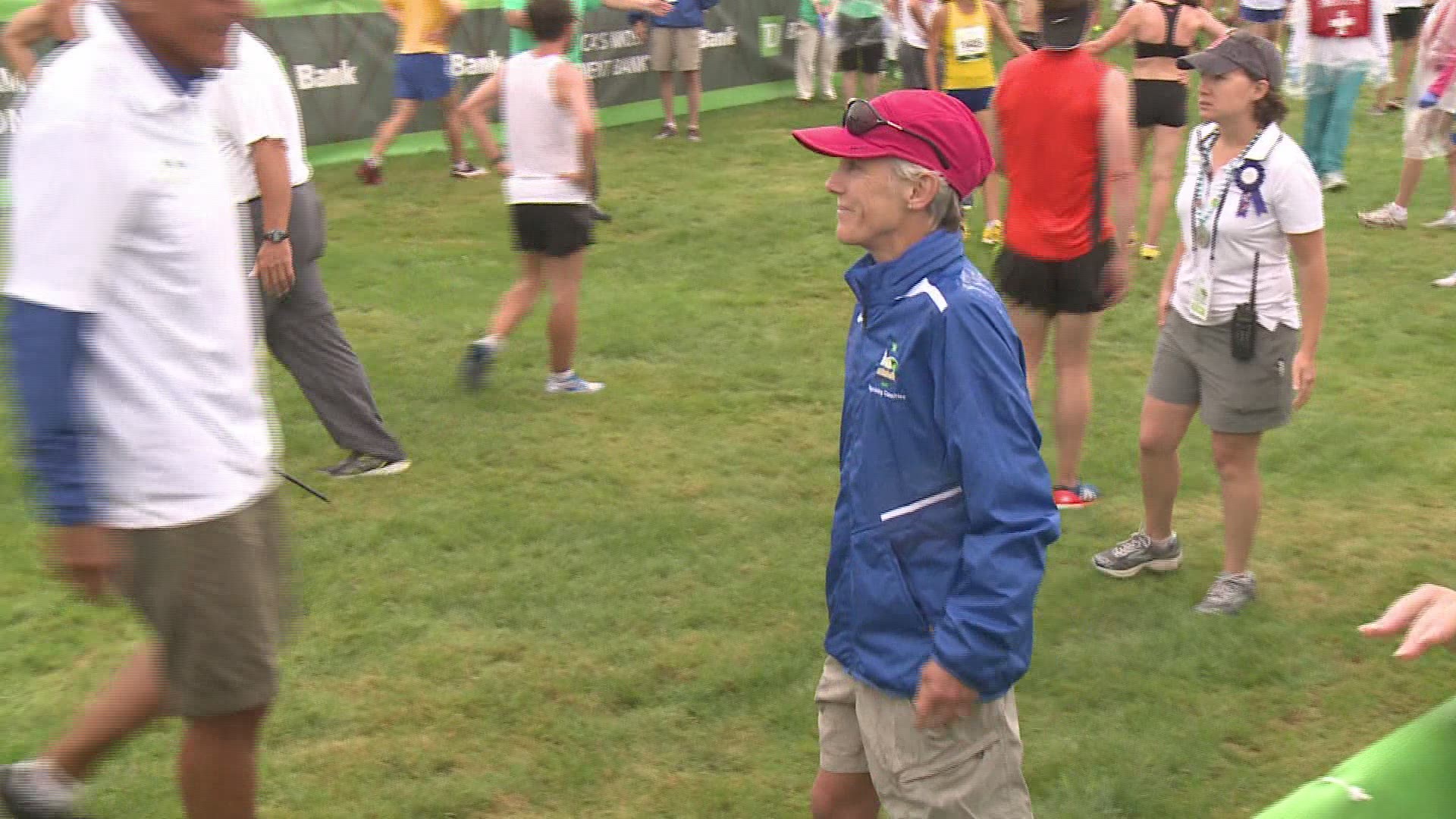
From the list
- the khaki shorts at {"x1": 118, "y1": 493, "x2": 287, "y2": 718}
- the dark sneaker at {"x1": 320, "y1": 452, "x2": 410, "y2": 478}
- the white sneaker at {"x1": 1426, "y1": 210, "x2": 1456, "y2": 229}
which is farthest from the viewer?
the white sneaker at {"x1": 1426, "y1": 210, "x2": 1456, "y2": 229}

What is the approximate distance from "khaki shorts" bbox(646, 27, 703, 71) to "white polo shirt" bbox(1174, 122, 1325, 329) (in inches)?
393

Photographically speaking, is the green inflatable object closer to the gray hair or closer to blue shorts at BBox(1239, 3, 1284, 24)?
the gray hair

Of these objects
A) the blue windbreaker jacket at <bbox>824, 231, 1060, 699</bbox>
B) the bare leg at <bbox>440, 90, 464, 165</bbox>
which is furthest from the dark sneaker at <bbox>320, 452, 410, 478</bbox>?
the bare leg at <bbox>440, 90, 464, 165</bbox>

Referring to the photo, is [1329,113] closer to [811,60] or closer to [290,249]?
[811,60]

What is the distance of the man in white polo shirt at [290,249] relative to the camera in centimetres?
551

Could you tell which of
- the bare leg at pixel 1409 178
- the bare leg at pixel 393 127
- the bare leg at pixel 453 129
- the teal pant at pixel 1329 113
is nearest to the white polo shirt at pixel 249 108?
Result: the bare leg at pixel 393 127

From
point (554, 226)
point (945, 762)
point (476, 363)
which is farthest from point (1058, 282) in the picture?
point (945, 762)

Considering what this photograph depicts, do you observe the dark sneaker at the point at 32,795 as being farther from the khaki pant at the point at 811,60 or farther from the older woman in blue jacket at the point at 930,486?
the khaki pant at the point at 811,60

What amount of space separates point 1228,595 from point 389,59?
10.4 m

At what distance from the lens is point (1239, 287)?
4.96 m

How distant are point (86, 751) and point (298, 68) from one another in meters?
10.4

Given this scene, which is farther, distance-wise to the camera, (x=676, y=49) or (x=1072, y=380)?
(x=676, y=49)

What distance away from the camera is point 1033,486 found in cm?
277

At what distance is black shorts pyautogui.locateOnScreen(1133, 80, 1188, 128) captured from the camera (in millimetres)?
10062
